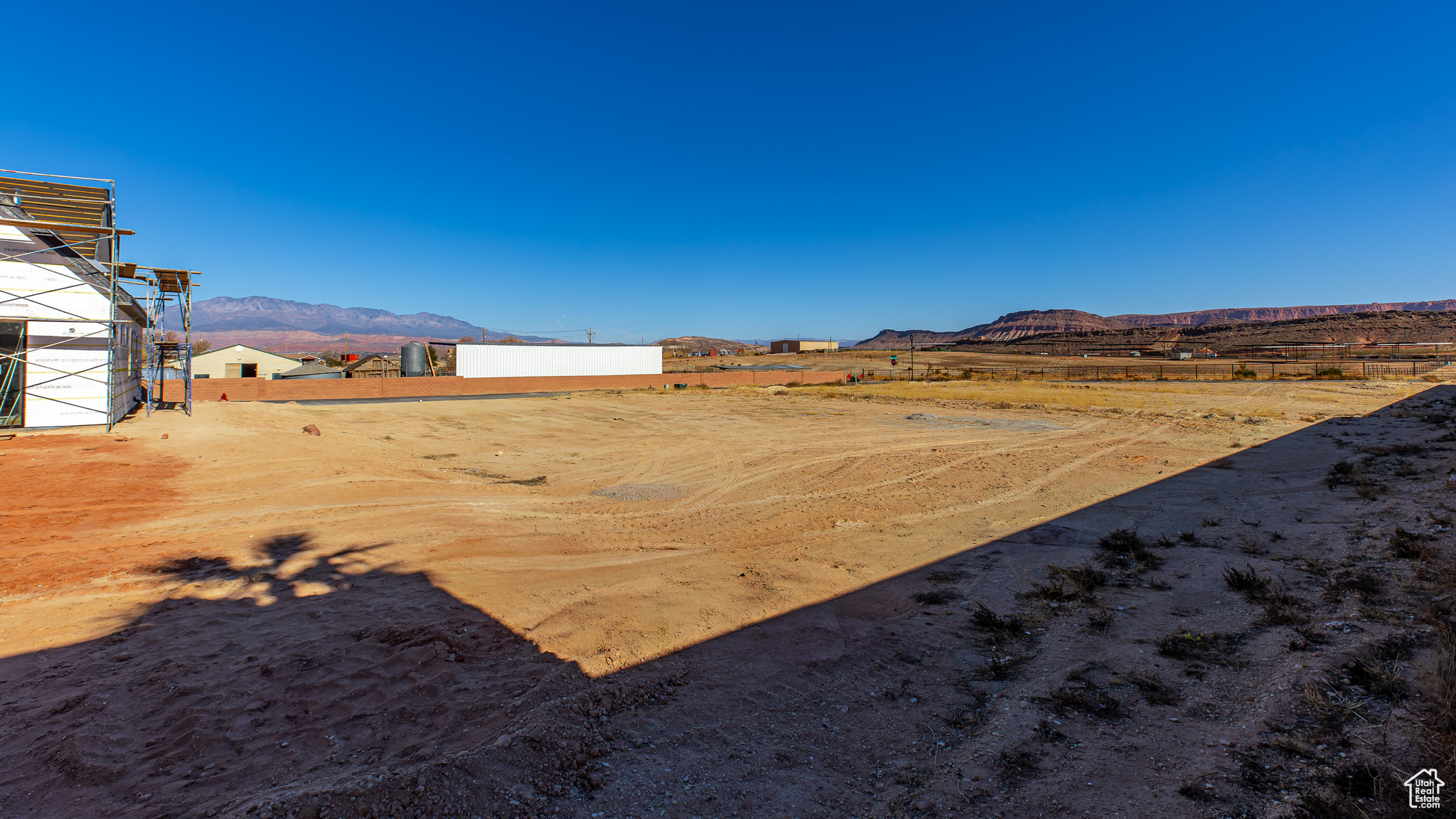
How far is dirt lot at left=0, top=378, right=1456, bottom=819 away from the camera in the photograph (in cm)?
313

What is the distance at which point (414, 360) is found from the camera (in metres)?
47.0

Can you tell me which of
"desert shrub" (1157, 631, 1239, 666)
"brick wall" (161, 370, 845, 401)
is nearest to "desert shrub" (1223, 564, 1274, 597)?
"desert shrub" (1157, 631, 1239, 666)

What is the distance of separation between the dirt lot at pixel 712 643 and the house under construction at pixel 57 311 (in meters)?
6.39

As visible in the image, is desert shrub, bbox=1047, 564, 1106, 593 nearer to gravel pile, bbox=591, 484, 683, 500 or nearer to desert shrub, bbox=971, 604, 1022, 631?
desert shrub, bbox=971, 604, 1022, 631

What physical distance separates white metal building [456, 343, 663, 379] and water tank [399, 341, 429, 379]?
4.75 meters

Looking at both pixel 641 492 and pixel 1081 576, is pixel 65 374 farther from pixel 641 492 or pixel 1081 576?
pixel 1081 576

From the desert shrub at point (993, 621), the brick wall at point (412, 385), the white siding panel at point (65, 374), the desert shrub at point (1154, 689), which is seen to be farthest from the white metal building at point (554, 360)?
the desert shrub at point (1154, 689)

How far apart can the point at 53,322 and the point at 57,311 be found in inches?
13.3

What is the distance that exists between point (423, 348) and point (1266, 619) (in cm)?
5180

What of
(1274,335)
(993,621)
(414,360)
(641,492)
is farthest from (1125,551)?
(1274,335)

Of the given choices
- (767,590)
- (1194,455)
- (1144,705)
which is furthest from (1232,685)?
(1194,455)

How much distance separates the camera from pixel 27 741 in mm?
3365

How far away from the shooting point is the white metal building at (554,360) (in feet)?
146

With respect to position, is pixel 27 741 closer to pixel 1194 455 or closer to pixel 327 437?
pixel 327 437
